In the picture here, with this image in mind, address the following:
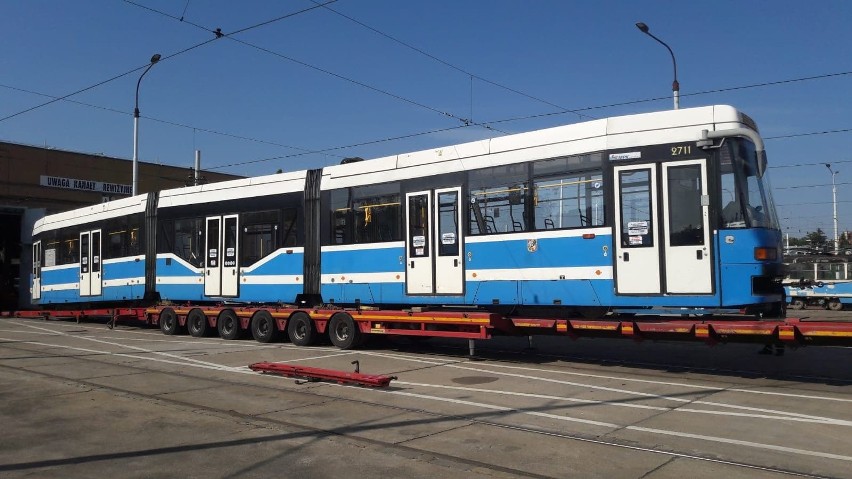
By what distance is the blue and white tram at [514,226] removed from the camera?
10484 mm

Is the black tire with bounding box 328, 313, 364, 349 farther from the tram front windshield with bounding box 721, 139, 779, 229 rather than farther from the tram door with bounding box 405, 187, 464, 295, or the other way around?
the tram front windshield with bounding box 721, 139, 779, 229

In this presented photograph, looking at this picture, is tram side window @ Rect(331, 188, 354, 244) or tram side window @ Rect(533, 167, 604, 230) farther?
tram side window @ Rect(331, 188, 354, 244)

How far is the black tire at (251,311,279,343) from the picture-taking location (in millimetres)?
17344

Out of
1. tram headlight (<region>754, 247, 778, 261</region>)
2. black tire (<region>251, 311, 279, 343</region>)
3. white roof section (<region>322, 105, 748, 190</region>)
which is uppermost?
white roof section (<region>322, 105, 748, 190</region>)

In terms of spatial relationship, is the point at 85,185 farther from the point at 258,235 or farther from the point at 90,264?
the point at 258,235

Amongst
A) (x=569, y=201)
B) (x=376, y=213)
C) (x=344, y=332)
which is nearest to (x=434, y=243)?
(x=376, y=213)

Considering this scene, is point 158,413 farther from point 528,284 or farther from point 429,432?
point 528,284

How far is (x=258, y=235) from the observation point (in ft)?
57.5

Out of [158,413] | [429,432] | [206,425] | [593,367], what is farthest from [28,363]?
[593,367]

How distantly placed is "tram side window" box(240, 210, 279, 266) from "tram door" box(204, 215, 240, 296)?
1.06ft

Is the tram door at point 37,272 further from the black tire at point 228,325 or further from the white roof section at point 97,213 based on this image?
the black tire at point 228,325

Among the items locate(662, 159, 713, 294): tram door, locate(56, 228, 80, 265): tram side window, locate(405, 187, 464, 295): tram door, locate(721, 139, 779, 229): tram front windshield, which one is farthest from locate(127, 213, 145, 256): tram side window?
locate(721, 139, 779, 229): tram front windshield

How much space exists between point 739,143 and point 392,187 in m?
7.16

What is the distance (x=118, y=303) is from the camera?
949 inches
